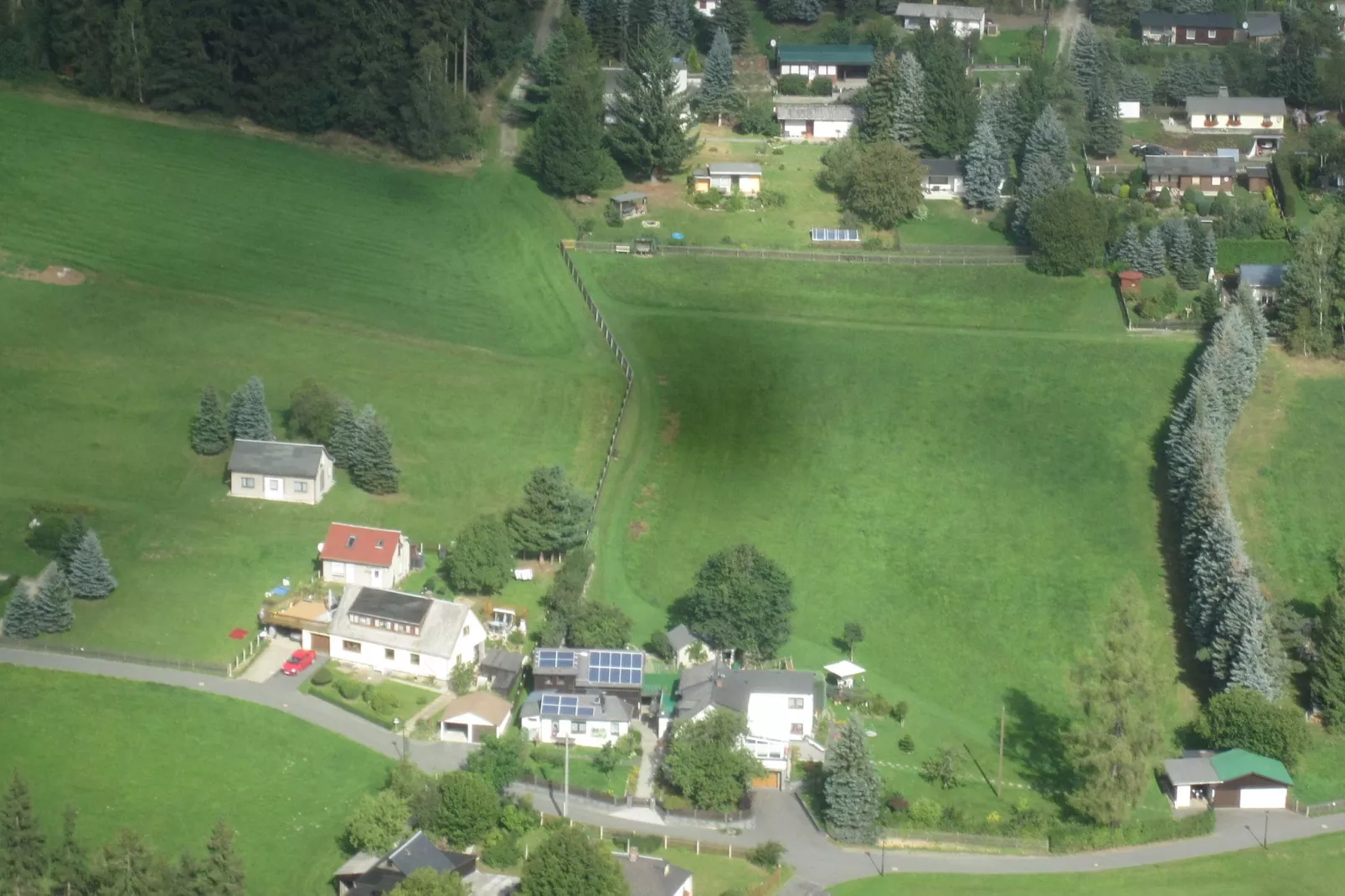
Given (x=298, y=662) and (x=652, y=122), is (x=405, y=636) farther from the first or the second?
(x=652, y=122)

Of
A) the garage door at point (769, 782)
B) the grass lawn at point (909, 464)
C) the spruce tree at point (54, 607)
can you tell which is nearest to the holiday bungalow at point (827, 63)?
the grass lawn at point (909, 464)

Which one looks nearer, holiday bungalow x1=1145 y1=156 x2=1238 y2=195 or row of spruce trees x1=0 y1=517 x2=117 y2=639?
row of spruce trees x1=0 y1=517 x2=117 y2=639

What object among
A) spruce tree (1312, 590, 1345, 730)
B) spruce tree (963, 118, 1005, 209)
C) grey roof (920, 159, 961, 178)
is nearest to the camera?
spruce tree (1312, 590, 1345, 730)

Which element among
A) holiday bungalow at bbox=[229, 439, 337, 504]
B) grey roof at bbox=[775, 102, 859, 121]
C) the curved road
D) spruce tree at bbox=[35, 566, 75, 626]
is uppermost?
grey roof at bbox=[775, 102, 859, 121]

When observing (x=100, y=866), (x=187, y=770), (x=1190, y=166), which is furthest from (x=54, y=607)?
(x=1190, y=166)

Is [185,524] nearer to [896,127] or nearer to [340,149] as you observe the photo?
[340,149]

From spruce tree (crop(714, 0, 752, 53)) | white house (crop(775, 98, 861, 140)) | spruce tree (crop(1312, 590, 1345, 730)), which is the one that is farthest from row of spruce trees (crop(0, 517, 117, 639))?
spruce tree (crop(714, 0, 752, 53))

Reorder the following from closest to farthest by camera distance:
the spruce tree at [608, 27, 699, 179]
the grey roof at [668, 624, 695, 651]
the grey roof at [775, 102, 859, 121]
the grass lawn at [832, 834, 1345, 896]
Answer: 1. the grass lawn at [832, 834, 1345, 896]
2. the grey roof at [668, 624, 695, 651]
3. the spruce tree at [608, 27, 699, 179]
4. the grey roof at [775, 102, 859, 121]

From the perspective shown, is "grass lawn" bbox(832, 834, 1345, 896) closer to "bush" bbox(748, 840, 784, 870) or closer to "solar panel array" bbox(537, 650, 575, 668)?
"bush" bbox(748, 840, 784, 870)
